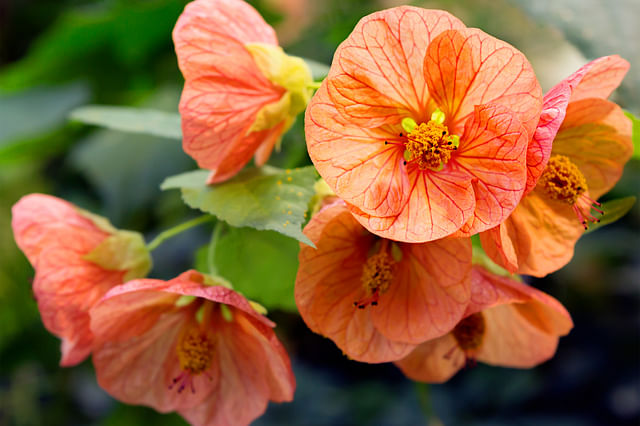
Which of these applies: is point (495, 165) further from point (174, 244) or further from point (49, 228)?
point (174, 244)

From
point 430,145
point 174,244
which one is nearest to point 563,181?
point 430,145

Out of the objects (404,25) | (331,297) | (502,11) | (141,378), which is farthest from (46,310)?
(502,11)

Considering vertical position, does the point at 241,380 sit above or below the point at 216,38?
below

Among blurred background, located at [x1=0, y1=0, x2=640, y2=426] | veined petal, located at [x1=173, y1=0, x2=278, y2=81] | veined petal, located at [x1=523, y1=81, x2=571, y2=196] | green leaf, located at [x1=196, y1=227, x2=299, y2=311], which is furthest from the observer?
blurred background, located at [x1=0, y1=0, x2=640, y2=426]

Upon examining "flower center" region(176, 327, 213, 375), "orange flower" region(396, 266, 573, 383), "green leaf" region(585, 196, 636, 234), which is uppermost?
"green leaf" region(585, 196, 636, 234)

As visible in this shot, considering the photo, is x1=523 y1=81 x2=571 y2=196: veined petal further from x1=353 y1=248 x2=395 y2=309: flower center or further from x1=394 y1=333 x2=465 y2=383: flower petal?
x1=394 y1=333 x2=465 y2=383: flower petal

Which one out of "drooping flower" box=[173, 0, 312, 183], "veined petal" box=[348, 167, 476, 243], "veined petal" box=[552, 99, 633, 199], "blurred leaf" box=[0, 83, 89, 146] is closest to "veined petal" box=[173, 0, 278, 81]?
"drooping flower" box=[173, 0, 312, 183]
